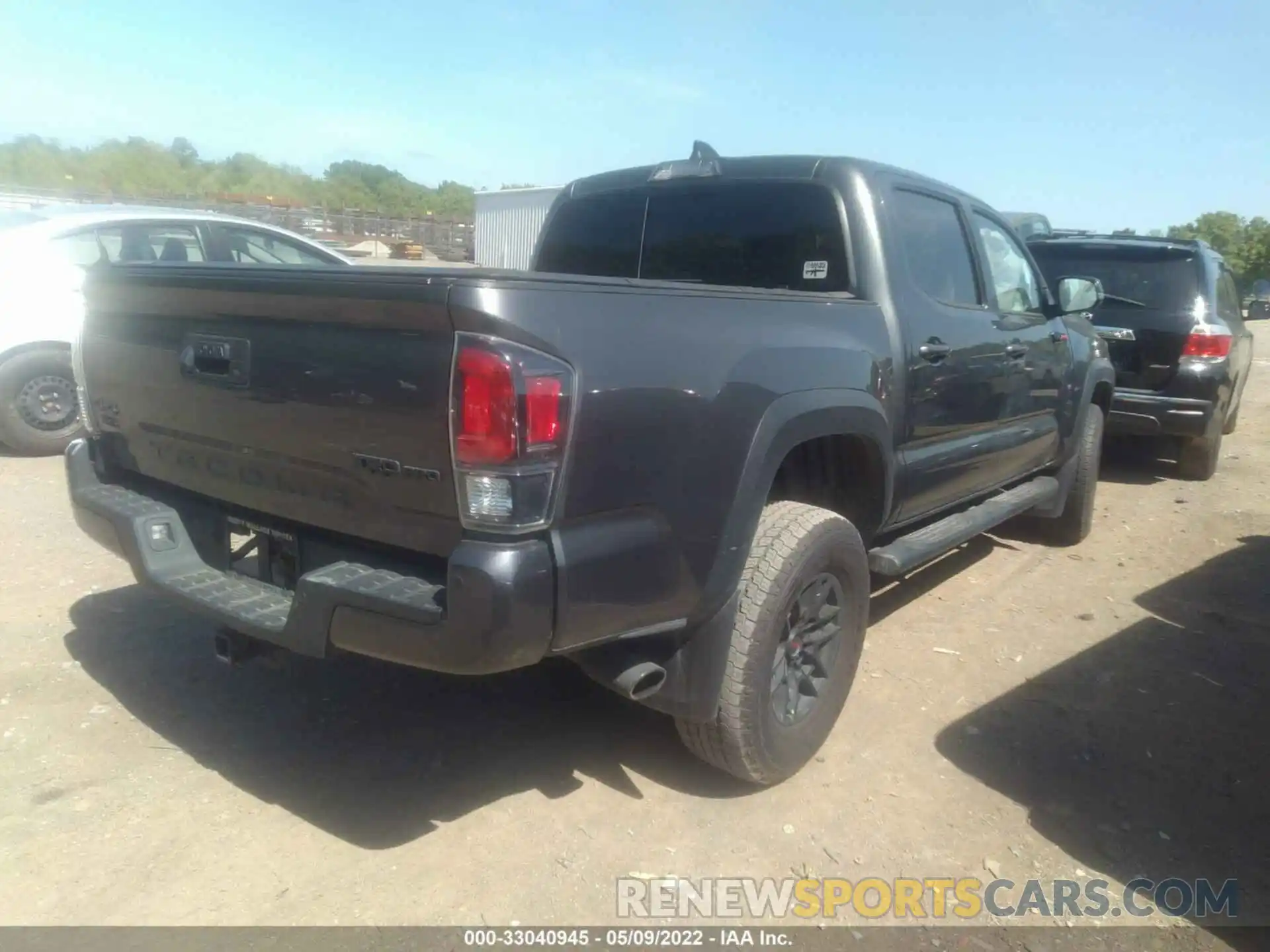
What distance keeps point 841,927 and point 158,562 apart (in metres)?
2.20

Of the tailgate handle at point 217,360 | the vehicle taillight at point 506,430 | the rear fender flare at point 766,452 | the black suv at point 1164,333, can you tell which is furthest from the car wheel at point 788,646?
the black suv at point 1164,333

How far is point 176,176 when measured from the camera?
52.2 m

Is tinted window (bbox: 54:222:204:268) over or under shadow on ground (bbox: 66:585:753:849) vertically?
over

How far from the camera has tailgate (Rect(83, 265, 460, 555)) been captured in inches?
88.5

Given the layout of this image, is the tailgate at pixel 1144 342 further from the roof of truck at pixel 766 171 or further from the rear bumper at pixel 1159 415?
the roof of truck at pixel 766 171

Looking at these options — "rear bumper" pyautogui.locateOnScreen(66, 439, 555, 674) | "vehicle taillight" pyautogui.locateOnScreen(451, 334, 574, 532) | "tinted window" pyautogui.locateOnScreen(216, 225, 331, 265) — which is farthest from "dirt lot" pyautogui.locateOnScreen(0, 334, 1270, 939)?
"tinted window" pyautogui.locateOnScreen(216, 225, 331, 265)

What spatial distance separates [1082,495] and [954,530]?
215cm

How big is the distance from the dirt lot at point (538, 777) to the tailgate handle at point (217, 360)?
3.67 ft

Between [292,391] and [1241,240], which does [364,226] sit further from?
[1241,240]

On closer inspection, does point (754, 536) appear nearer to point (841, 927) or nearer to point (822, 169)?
point (841, 927)

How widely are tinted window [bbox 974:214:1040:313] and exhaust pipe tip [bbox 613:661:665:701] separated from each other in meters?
2.78

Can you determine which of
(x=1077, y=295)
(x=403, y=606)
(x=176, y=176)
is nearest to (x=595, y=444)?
(x=403, y=606)

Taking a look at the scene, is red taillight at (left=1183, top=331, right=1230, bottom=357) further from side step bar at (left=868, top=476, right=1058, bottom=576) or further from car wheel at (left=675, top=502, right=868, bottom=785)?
car wheel at (left=675, top=502, right=868, bottom=785)

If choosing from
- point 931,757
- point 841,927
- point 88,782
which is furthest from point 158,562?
point 931,757
